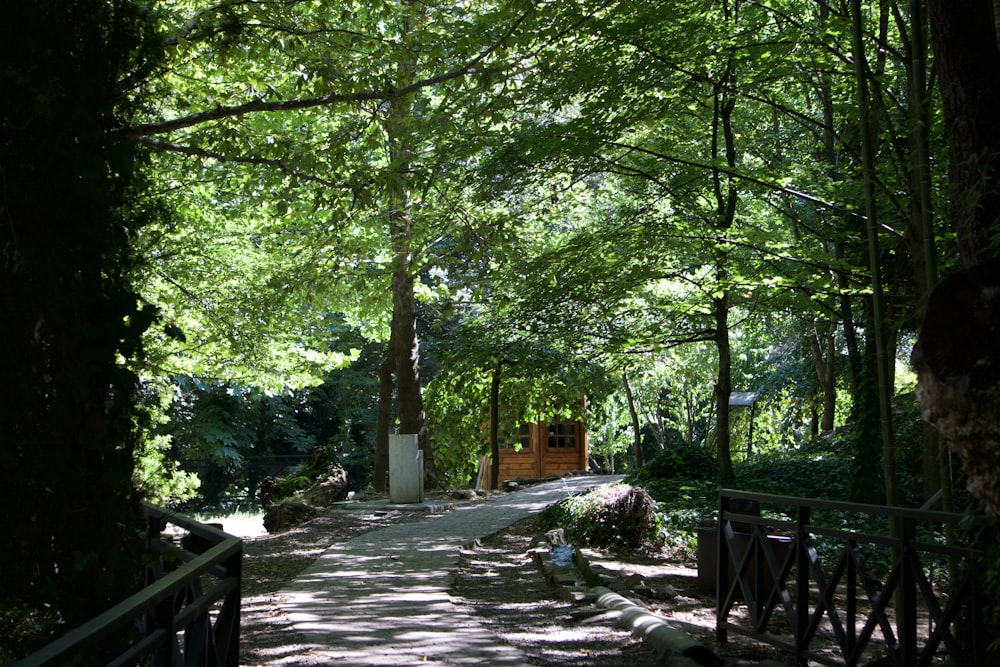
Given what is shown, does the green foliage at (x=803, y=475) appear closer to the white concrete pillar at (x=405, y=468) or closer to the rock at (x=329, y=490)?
the white concrete pillar at (x=405, y=468)

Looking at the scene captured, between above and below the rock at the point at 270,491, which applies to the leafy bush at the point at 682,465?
above

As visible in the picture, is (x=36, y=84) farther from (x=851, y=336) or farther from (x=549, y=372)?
(x=851, y=336)

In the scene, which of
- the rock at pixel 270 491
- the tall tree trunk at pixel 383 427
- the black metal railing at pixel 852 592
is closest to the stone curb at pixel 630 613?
the black metal railing at pixel 852 592

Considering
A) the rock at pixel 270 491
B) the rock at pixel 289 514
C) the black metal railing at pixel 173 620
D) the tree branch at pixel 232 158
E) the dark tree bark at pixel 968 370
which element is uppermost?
the tree branch at pixel 232 158

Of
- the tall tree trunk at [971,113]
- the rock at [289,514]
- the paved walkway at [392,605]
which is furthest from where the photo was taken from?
the rock at [289,514]

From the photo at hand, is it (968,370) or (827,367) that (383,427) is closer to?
(827,367)

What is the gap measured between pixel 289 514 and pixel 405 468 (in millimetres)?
2304

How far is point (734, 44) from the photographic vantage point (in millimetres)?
9703

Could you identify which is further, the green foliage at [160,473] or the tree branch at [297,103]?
the green foliage at [160,473]

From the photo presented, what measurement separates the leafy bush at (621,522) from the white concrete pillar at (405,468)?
Answer: 5.22 meters

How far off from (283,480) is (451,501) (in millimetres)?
3794

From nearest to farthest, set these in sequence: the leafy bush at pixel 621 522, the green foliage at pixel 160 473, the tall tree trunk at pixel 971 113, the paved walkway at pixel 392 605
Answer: the tall tree trunk at pixel 971 113, the paved walkway at pixel 392 605, the green foliage at pixel 160 473, the leafy bush at pixel 621 522

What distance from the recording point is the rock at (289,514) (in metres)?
16.3

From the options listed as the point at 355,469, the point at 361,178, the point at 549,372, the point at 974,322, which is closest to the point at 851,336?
the point at 549,372
